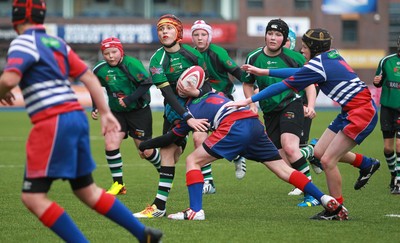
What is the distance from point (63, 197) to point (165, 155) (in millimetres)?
2232

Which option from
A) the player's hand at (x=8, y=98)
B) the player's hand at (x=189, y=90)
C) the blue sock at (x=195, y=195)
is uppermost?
the player's hand at (x=8, y=98)

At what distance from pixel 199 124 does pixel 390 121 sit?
4.76 m

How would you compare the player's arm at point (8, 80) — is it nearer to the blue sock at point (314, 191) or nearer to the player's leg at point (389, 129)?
the blue sock at point (314, 191)

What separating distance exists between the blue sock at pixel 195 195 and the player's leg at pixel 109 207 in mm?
2166

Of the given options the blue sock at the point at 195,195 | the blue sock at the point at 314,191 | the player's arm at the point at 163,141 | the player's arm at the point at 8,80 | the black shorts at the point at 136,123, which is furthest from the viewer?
the black shorts at the point at 136,123

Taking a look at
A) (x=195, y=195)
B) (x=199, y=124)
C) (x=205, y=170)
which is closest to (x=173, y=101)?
(x=199, y=124)

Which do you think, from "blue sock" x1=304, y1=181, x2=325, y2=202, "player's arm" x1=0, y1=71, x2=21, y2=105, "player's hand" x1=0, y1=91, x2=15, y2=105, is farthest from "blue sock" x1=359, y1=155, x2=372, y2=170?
"player's arm" x1=0, y1=71, x2=21, y2=105

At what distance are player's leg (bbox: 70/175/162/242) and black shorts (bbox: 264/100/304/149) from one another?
14.4ft

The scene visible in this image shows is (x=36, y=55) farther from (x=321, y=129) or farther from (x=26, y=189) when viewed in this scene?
(x=321, y=129)

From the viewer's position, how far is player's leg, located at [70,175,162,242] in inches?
260

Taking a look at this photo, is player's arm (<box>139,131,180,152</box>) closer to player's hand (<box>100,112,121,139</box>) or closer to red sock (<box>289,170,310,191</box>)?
red sock (<box>289,170,310,191</box>)

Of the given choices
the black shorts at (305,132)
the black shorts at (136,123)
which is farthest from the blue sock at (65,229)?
the black shorts at (305,132)

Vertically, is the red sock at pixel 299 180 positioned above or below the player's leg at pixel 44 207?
below

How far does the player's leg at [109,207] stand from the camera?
6613 mm
